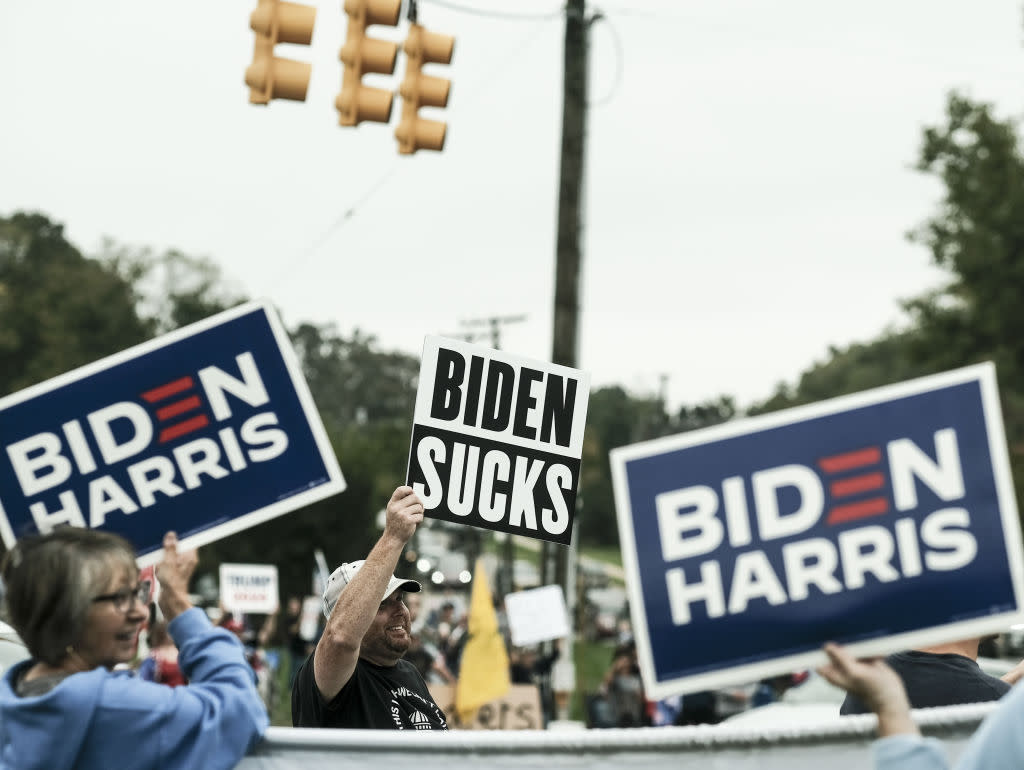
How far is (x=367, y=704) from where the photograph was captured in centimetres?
367

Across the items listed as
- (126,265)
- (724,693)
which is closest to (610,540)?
(126,265)

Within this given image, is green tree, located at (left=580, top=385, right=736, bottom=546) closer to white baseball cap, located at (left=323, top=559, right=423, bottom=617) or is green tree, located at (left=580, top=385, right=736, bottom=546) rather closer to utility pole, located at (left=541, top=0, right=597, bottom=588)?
utility pole, located at (left=541, top=0, right=597, bottom=588)

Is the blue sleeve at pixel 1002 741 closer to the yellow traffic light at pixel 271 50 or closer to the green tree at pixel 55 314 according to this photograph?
the yellow traffic light at pixel 271 50

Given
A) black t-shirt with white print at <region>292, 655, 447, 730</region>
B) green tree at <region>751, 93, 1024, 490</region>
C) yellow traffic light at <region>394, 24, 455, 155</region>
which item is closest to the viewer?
black t-shirt with white print at <region>292, 655, 447, 730</region>

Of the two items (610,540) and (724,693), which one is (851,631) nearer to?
(724,693)

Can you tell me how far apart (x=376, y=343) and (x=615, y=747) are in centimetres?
10285

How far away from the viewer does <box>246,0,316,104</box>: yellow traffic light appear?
837cm

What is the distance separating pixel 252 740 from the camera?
2596 millimetres

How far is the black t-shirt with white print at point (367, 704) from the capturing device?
3.65 m

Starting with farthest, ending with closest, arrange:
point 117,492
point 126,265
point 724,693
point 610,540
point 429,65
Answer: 1. point 610,540
2. point 126,265
3. point 724,693
4. point 429,65
5. point 117,492

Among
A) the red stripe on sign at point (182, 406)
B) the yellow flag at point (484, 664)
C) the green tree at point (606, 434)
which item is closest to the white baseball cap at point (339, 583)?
the red stripe on sign at point (182, 406)

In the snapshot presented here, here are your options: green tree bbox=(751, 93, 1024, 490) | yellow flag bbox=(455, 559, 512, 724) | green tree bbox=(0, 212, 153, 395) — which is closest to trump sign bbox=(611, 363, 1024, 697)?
yellow flag bbox=(455, 559, 512, 724)

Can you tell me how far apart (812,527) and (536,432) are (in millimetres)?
1234

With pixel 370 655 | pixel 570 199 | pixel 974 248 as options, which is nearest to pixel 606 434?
pixel 974 248
